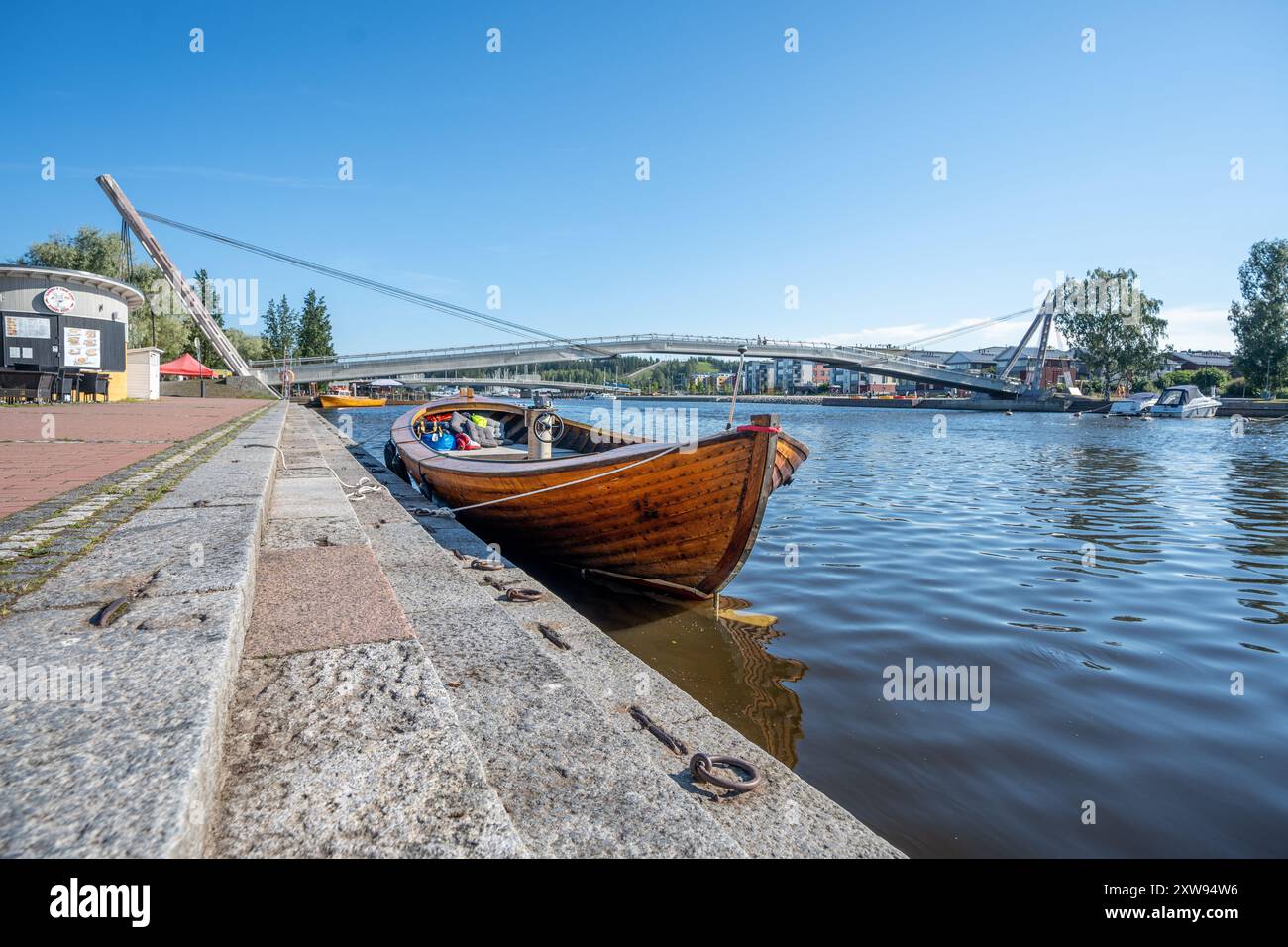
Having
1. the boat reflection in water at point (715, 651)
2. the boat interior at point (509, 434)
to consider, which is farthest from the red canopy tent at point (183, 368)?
the boat reflection in water at point (715, 651)

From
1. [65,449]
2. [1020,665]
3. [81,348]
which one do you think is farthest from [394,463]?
[81,348]

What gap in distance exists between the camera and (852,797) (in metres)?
3.31

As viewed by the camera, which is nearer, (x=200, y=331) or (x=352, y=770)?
(x=352, y=770)

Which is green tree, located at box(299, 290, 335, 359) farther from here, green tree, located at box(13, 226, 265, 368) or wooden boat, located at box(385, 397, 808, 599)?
wooden boat, located at box(385, 397, 808, 599)

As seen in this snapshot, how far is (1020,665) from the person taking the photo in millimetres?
4867

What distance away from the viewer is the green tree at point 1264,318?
56.4 m

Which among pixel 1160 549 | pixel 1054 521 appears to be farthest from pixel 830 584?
pixel 1054 521

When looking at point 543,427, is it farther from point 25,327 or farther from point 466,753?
point 25,327

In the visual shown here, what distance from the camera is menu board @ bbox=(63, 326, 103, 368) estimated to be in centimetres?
2009

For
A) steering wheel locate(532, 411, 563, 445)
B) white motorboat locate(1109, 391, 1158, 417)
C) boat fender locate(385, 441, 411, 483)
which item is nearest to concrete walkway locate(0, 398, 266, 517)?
boat fender locate(385, 441, 411, 483)

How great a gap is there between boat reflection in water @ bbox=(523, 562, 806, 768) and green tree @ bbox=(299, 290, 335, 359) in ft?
262

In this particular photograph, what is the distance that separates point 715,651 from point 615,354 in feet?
194

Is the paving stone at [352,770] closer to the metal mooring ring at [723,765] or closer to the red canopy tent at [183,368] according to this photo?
the metal mooring ring at [723,765]
